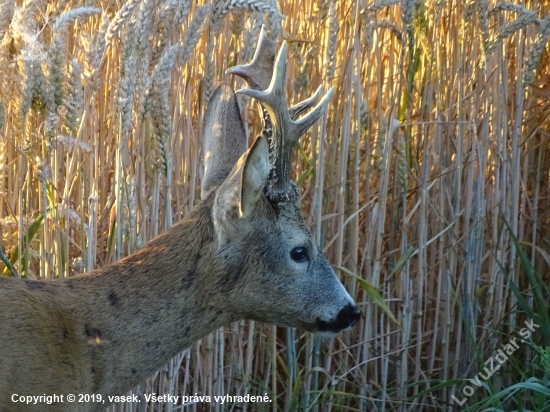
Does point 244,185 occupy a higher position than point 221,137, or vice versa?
point 221,137

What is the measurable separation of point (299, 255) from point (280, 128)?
0.57 m

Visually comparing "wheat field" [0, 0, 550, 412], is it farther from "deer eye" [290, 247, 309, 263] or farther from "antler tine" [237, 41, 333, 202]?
"deer eye" [290, 247, 309, 263]

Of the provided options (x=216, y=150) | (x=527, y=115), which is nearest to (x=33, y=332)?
(x=216, y=150)

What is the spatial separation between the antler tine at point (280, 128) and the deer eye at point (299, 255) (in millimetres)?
216

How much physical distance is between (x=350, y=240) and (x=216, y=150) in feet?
4.45

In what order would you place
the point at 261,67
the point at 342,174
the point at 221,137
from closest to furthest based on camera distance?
the point at 261,67, the point at 221,137, the point at 342,174

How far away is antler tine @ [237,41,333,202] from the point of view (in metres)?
3.50

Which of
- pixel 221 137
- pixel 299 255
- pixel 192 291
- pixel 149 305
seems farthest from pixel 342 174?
pixel 149 305

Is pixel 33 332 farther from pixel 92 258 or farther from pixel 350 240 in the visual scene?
pixel 350 240

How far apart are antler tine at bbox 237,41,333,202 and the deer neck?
12.3 inches

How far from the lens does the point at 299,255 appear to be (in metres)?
3.85

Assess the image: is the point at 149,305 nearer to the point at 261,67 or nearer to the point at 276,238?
the point at 276,238

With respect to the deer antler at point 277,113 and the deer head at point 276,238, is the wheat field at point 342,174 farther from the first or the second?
the deer head at point 276,238

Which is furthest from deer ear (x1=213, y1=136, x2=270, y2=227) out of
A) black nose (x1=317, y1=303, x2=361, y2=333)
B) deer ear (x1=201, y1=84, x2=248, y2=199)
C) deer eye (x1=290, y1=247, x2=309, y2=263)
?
black nose (x1=317, y1=303, x2=361, y2=333)
